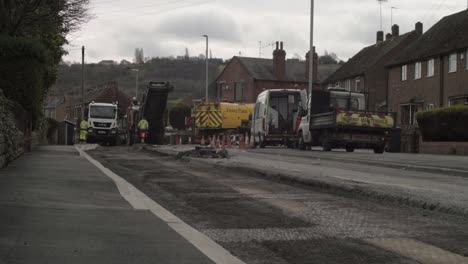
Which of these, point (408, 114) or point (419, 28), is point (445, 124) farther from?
point (419, 28)

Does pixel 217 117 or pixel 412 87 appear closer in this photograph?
pixel 217 117

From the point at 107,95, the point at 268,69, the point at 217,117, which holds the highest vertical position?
the point at 268,69

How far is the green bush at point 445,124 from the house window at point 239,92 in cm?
4564

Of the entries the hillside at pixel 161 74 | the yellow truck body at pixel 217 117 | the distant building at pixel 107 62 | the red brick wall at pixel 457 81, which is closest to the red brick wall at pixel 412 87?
the red brick wall at pixel 457 81

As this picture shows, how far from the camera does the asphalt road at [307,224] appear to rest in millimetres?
5469

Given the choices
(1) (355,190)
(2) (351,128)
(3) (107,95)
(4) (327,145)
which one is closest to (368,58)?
(4) (327,145)

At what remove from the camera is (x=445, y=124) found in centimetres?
2720

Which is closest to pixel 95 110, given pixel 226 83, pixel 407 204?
pixel 407 204

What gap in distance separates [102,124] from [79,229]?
3276 cm

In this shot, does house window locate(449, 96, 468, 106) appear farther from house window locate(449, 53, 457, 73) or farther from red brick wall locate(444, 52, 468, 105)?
house window locate(449, 53, 457, 73)

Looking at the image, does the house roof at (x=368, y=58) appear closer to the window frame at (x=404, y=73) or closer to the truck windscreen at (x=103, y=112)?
the window frame at (x=404, y=73)

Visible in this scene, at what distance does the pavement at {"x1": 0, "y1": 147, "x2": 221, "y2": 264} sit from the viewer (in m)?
5.09

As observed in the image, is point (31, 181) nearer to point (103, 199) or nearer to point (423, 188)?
point (103, 199)

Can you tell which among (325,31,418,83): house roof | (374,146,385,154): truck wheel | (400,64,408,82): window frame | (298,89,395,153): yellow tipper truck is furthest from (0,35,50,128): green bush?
(325,31,418,83): house roof
